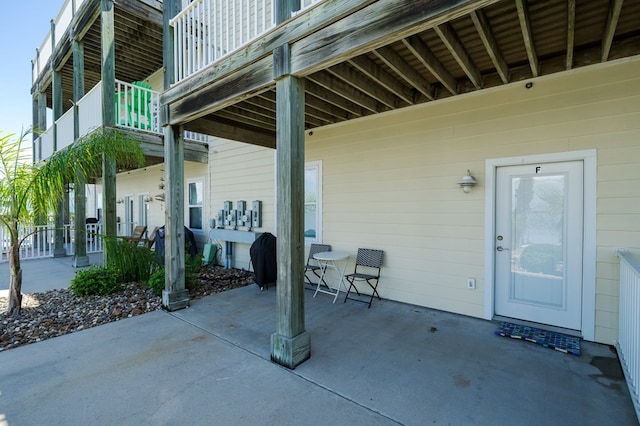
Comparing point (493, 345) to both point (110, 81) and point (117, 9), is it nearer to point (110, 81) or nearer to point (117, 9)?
point (110, 81)

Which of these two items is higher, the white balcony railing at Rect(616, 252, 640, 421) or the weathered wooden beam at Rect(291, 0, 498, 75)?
the weathered wooden beam at Rect(291, 0, 498, 75)

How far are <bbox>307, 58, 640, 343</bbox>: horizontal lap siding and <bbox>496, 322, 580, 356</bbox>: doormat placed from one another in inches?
12.4

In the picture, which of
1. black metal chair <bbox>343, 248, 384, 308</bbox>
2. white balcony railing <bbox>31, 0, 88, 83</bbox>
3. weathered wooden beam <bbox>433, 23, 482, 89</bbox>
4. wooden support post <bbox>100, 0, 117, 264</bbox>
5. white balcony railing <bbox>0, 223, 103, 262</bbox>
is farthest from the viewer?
white balcony railing <bbox>0, 223, 103, 262</bbox>

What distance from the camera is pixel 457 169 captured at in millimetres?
3873

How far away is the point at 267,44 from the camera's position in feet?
9.27

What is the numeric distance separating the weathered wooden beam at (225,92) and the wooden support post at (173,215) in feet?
0.92

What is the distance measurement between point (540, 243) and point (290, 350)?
309 centimetres

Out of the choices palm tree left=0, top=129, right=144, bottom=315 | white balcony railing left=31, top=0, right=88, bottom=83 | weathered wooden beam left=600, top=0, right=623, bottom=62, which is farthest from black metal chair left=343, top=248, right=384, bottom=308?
white balcony railing left=31, top=0, right=88, bottom=83

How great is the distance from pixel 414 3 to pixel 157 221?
9797mm

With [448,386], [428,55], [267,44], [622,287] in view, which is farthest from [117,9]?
[622,287]

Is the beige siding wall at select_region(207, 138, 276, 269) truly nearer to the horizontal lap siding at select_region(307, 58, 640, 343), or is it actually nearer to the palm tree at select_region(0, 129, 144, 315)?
the horizontal lap siding at select_region(307, 58, 640, 343)

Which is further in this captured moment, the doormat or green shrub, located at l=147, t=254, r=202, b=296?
green shrub, located at l=147, t=254, r=202, b=296

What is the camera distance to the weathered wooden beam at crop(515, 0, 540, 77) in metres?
2.12

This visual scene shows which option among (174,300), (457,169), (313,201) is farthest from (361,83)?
(174,300)
